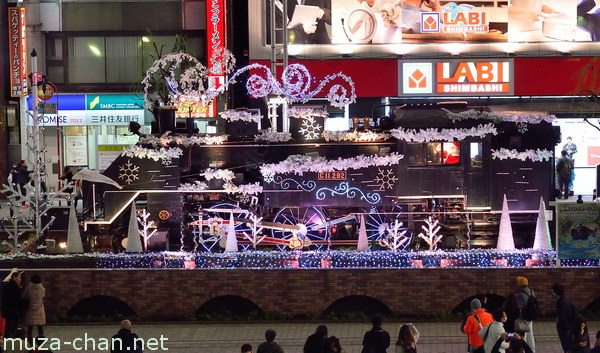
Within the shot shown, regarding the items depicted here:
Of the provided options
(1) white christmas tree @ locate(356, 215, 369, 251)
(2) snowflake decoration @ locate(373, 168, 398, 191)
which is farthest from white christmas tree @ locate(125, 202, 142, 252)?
(2) snowflake decoration @ locate(373, 168, 398, 191)

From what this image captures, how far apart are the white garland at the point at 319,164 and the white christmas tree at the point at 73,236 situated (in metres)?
4.57

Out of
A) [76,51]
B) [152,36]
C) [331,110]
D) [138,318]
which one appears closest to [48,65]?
[76,51]

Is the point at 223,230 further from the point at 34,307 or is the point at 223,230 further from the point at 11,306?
the point at 11,306

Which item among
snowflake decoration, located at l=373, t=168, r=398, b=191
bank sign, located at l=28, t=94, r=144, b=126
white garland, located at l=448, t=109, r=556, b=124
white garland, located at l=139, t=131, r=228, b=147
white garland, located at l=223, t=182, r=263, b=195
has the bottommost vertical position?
white garland, located at l=223, t=182, r=263, b=195

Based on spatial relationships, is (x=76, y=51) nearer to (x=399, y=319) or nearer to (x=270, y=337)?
(x=399, y=319)

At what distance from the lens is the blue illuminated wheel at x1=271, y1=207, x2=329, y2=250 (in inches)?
1002

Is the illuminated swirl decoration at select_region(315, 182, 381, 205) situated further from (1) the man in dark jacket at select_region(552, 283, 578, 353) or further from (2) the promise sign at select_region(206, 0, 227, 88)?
(2) the promise sign at select_region(206, 0, 227, 88)

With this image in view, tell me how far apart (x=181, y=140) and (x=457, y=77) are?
16649 millimetres

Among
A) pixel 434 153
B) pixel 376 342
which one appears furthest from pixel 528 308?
pixel 434 153

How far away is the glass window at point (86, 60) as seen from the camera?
43750 millimetres

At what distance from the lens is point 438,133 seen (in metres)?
25.4

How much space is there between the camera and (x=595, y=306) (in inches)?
852

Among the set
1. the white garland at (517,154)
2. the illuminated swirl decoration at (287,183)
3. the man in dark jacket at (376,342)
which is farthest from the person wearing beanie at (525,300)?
the illuminated swirl decoration at (287,183)

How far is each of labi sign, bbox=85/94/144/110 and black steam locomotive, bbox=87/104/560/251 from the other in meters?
18.0
